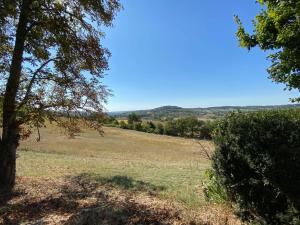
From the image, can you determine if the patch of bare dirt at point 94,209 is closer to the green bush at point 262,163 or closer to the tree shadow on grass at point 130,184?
the tree shadow on grass at point 130,184

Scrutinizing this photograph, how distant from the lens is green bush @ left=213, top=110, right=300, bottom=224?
493cm

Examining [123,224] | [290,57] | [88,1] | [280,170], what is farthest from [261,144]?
[88,1]

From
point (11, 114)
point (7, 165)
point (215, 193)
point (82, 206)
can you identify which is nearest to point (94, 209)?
point (82, 206)

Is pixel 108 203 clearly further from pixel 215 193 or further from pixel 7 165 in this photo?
pixel 7 165

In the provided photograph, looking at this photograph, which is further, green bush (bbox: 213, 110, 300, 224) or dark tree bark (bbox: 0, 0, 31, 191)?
dark tree bark (bbox: 0, 0, 31, 191)

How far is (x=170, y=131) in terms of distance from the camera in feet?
285

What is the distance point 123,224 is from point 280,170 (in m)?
3.00

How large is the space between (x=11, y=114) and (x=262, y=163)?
7.94m

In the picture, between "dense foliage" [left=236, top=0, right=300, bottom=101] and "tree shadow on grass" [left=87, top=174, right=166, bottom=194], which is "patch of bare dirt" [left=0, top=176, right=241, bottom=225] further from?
"dense foliage" [left=236, top=0, right=300, bottom=101]

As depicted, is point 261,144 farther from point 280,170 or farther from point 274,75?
point 274,75

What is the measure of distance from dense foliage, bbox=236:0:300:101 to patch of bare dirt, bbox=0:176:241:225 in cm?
561

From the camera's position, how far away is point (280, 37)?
948 cm

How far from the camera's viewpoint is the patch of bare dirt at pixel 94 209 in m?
6.21

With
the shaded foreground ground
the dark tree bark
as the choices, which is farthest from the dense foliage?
the dark tree bark
